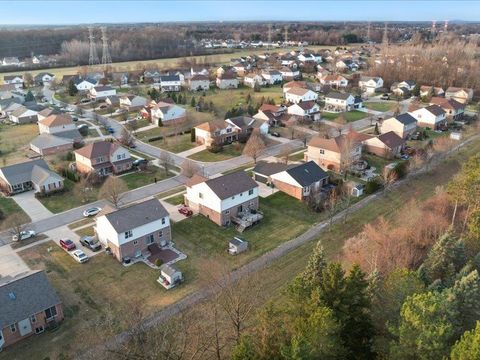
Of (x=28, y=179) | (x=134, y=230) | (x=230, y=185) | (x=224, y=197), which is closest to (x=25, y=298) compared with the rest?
(x=134, y=230)

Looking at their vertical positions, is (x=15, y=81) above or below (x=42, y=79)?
below

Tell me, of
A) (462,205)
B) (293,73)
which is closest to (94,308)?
(462,205)

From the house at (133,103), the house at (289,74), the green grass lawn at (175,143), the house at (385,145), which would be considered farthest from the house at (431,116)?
the house at (133,103)

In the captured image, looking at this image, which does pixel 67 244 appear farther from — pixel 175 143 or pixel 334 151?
pixel 334 151

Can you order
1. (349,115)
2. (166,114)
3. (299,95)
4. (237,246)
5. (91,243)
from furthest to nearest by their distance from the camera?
(299,95) → (349,115) → (166,114) → (91,243) → (237,246)

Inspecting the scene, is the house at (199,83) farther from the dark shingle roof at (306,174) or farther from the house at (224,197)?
the house at (224,197)

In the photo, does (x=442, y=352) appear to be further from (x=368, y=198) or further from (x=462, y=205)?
(x=368, y=198)
